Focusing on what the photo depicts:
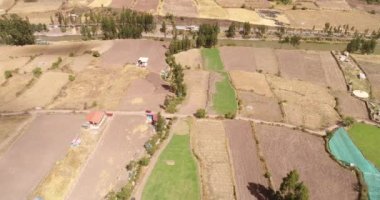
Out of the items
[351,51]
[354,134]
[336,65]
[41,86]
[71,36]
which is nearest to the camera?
[354,134]

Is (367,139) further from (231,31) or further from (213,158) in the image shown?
(231,31)

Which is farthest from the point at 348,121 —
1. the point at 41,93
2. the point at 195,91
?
the point at 41,93

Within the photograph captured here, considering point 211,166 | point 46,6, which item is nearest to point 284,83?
point 211,166

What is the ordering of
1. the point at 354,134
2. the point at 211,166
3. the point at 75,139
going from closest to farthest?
the point at 211,166
the point at 75,139
the point at 354,134

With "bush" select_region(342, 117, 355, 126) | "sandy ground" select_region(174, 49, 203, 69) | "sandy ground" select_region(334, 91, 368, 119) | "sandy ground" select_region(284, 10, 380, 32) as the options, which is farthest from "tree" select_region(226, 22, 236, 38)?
"bush" select_region(342, 117, 355, 126)

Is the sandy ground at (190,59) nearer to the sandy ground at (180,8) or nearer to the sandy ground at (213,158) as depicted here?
the sandy ground at (213,158)

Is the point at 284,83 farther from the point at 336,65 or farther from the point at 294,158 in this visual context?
the point at 294,158
